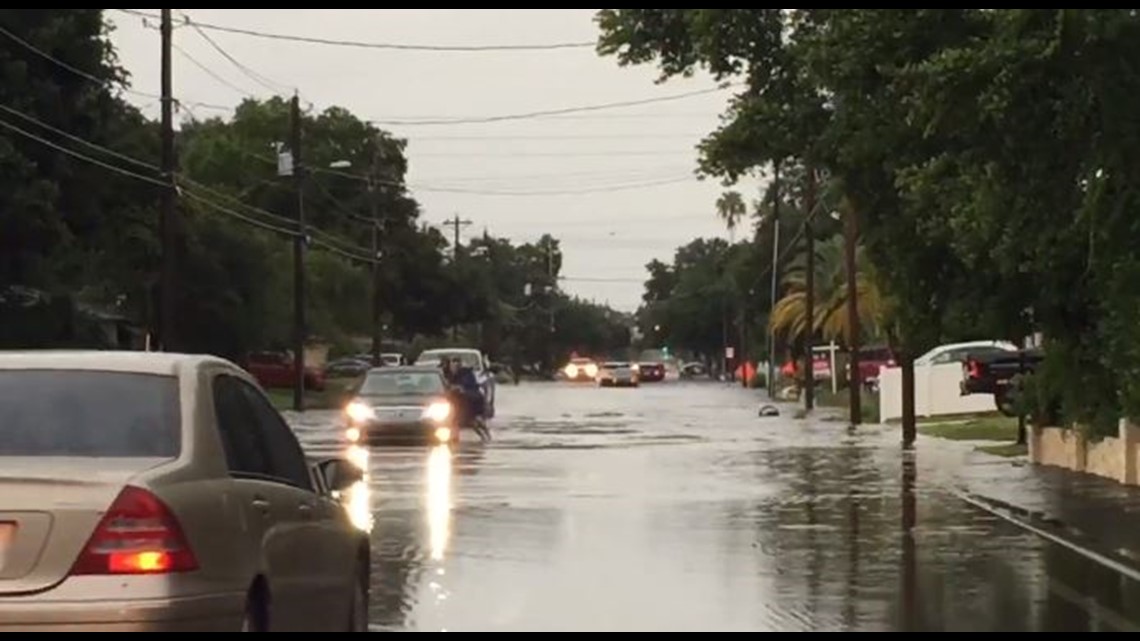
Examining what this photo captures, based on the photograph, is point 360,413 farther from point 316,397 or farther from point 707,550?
point 316,397

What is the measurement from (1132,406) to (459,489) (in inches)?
309

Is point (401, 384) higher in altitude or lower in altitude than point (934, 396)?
higher

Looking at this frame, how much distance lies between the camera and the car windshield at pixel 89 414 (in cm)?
814

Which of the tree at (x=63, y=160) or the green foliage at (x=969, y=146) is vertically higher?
the tree at (x=63, y=160)

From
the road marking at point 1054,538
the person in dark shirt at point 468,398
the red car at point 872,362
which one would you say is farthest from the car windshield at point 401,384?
the red car at point 872,362

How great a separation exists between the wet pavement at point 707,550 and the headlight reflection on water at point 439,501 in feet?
0.11

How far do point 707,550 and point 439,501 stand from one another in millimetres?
5909

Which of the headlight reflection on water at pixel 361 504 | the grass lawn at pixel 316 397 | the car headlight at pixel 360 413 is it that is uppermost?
the grass lawn at pixel 316 397

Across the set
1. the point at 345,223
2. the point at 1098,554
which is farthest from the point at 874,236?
the point at 345,223

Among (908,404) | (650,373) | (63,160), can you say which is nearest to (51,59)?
(63,160)

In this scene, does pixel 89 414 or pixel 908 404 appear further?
pixel 908 404

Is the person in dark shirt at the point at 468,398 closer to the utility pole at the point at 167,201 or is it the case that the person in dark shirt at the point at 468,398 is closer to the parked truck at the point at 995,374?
the utility pole at the point at 167,201

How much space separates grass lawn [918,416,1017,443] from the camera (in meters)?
38.0

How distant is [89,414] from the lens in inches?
327
